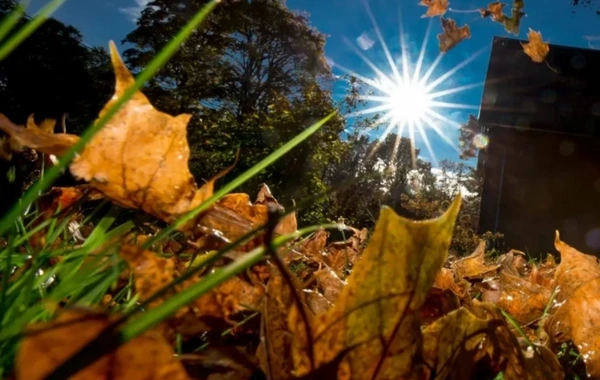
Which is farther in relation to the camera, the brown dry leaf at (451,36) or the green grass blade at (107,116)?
the brown dry leaf at (451,36)

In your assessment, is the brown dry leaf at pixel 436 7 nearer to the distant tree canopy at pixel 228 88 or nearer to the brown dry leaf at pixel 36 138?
the brown dry leaf at pixel 36 138

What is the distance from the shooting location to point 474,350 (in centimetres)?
49

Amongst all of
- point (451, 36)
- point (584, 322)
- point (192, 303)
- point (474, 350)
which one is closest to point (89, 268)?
point (192, 303)

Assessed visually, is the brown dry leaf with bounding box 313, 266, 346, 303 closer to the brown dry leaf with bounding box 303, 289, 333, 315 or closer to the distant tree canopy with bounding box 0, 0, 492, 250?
the brown dry leaf with bounding box 303, 289, 333, 315

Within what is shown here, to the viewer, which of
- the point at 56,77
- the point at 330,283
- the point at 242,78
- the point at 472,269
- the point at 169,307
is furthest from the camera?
the point at 242,78

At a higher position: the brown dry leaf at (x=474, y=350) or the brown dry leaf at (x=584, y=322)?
the brown dry leaf at (x=584, y=322)

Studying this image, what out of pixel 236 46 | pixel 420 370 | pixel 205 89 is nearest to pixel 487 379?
pixel 420 370

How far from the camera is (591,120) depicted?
1328 centimetres

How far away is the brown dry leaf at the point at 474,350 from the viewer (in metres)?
0.46

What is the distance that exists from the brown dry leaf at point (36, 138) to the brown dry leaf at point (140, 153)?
66 mm

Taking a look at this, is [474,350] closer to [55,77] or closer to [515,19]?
[515,19]

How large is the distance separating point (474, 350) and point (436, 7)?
129 cm

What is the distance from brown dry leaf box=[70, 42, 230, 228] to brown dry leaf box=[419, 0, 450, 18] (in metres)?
1.22

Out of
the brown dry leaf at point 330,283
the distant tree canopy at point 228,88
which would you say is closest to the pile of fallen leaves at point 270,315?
the brown dry leaf at point 330,283
